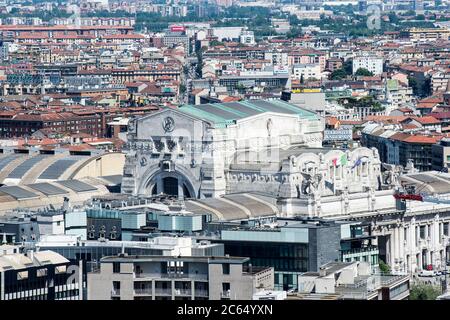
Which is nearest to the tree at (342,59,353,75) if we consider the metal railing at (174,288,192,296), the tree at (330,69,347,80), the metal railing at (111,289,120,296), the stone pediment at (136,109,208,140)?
the tree at (330,69,347,80)

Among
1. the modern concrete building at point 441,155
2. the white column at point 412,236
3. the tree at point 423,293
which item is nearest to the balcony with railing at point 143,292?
the tree at point 423,293

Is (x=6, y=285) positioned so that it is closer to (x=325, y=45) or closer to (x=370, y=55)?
(x=370, y=55)

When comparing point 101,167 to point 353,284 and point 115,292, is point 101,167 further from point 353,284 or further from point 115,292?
point 353,284

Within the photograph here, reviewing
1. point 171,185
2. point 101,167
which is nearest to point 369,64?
point 101,167

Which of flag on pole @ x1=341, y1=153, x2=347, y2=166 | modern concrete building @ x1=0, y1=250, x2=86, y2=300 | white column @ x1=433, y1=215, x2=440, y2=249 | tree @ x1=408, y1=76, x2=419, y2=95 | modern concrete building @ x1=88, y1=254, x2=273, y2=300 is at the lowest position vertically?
tree @ x1=408, y1=76, x2=419, y2=95

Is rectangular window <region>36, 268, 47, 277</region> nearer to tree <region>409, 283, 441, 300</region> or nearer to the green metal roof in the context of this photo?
tree <region>409, 283, 441, 300</region>

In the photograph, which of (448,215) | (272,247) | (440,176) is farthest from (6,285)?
(440,176)

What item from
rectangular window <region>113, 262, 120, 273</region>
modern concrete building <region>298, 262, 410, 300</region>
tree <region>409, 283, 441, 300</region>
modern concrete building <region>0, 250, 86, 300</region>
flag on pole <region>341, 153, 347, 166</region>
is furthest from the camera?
flag on pole <region>341, 153, 347, 166</region>

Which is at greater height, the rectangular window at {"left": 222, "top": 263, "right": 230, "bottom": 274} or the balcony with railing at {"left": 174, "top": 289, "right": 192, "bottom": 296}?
the rectangular window at {"left": 222, "top": 263, "right": 230, "bottom": 274}
